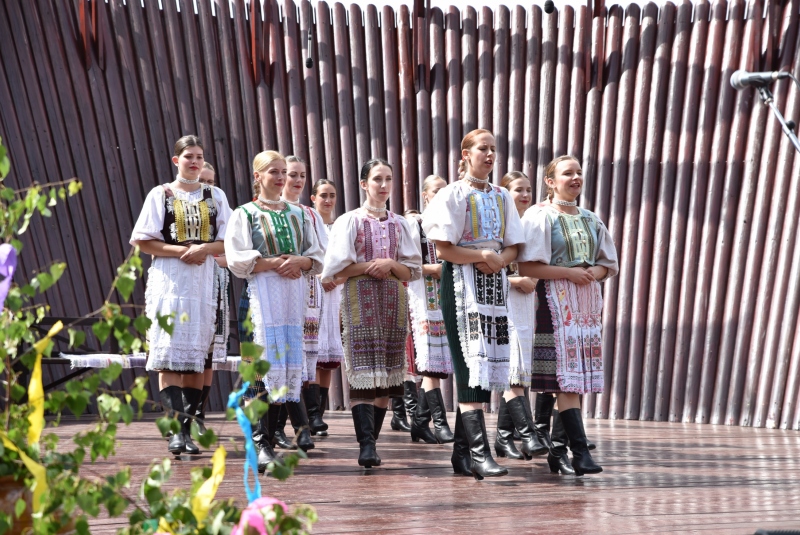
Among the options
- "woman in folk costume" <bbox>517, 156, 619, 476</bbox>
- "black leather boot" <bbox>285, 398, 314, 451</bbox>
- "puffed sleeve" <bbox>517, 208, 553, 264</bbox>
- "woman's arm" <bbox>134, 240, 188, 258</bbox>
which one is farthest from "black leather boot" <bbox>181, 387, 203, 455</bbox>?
"puffed sleeve" <bbox>517, 208, 553, 264</bbox>

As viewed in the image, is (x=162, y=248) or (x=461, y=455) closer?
(x=461, y=455)

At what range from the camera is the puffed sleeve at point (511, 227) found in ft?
15.0

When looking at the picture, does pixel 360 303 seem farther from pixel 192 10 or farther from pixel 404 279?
pixel 192 10

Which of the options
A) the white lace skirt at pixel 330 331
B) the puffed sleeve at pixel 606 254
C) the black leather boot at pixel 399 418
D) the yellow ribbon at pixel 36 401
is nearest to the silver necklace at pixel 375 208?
the puffed sleeve at pixel 606 254

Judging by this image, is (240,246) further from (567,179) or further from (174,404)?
(567,179)

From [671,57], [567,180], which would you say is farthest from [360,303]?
[671,57]

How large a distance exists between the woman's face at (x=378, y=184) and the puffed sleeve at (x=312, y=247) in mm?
348

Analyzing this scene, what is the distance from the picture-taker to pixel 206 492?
1591 mm

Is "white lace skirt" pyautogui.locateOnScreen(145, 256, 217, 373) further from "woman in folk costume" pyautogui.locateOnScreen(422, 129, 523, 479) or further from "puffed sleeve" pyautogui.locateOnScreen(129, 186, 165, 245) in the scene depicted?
"woman in folk costume" pyautogui.locateOnScreen(422, 129, 523, 479)

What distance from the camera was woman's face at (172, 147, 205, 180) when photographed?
16.6 ft

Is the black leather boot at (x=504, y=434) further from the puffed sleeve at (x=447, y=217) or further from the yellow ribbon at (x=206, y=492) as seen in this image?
the yellow ribbon at (x=206, y=492)

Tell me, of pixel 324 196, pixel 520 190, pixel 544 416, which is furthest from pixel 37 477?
pixel 324 196

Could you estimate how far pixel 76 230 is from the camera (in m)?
8.18

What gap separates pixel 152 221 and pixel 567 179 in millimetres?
2101
